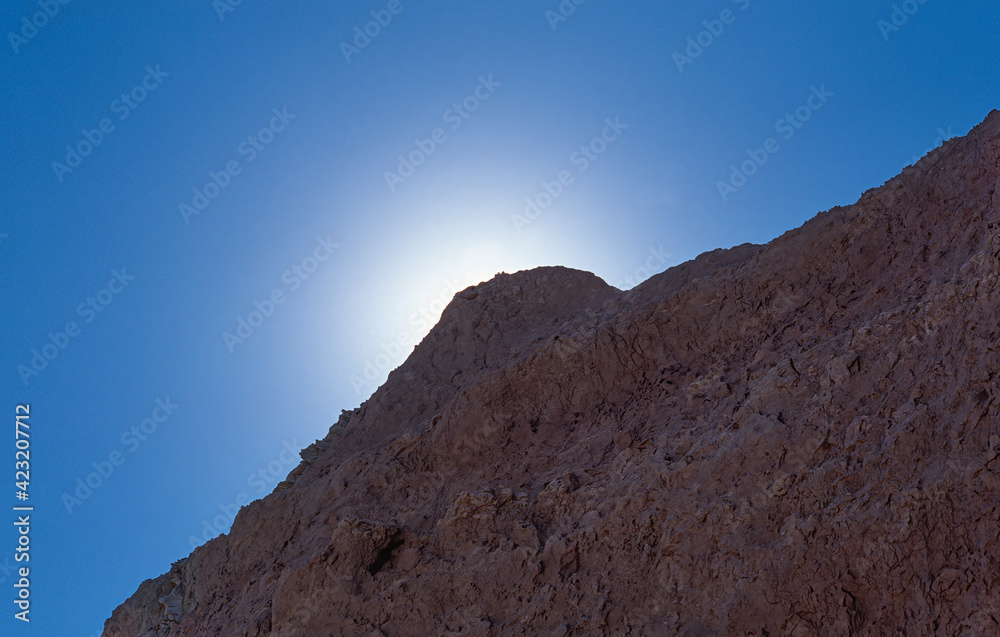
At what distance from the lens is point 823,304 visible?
11602mm

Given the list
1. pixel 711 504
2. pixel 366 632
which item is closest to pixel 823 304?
pixel 711 504

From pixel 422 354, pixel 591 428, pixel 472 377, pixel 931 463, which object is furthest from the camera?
pixel 422 354

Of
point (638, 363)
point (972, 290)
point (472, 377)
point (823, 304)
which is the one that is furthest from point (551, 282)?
point (972, 290)

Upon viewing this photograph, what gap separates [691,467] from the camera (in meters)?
10.2

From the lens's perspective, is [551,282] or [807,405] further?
[551,282]

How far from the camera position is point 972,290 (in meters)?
8.91

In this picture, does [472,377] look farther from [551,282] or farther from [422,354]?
[551,282]

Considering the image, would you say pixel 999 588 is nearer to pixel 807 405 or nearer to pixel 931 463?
pixel 931 463

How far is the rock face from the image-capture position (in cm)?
802

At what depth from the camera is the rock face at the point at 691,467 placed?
26.3 feet

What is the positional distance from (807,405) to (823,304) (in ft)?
8.08

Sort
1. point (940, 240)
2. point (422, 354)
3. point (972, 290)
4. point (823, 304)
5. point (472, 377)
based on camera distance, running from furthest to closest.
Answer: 1. point (422, 354)
2. point (472, 377)
3. point (823, 304)
4. point (940, 240)
5. point (972, 290)

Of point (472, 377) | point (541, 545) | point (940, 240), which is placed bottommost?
point (541, 545)

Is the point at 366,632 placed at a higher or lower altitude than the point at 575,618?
higher
